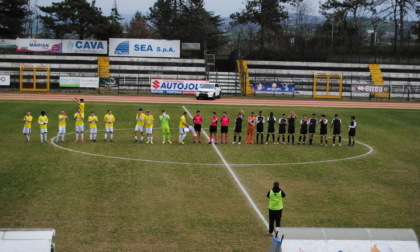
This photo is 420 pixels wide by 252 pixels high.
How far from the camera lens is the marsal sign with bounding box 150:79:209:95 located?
55.6 m

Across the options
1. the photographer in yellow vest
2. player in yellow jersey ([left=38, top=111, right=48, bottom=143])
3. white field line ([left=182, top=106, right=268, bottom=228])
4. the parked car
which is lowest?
white field line ([left=182, top=106, right=268, bottom=228])

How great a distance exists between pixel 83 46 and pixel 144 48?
25.4ft

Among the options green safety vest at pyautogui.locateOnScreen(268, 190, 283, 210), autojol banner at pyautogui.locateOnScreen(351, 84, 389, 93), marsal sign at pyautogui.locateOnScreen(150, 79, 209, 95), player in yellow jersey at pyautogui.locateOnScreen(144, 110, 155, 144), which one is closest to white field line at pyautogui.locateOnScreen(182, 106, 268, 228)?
green safety vest at pyautogui.locateOnScreen(268, 190, 283, 210)

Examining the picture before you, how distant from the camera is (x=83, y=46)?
66.6 m

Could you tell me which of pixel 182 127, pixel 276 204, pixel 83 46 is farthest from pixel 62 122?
pixel 83 46

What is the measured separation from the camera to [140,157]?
2503cm

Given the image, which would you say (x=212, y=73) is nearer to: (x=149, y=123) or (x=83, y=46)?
(x=83, y=46)

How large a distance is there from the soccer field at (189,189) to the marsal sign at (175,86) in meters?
23.7

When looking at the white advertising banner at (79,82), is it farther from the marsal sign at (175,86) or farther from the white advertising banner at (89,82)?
the marsal sign at (175,86)

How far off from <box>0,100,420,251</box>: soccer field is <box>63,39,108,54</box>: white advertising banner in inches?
1393

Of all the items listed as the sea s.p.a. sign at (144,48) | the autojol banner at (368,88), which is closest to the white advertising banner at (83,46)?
the sea s.p.a. sign at (144,48)

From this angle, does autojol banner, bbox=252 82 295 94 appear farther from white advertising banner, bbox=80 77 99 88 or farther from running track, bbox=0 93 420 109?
white advertising banner, bbox=80 77 99 88

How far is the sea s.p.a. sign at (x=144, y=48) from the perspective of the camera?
66688 millimetres

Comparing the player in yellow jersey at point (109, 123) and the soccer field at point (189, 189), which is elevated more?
the player in yellow jersey at point (109, 123)
